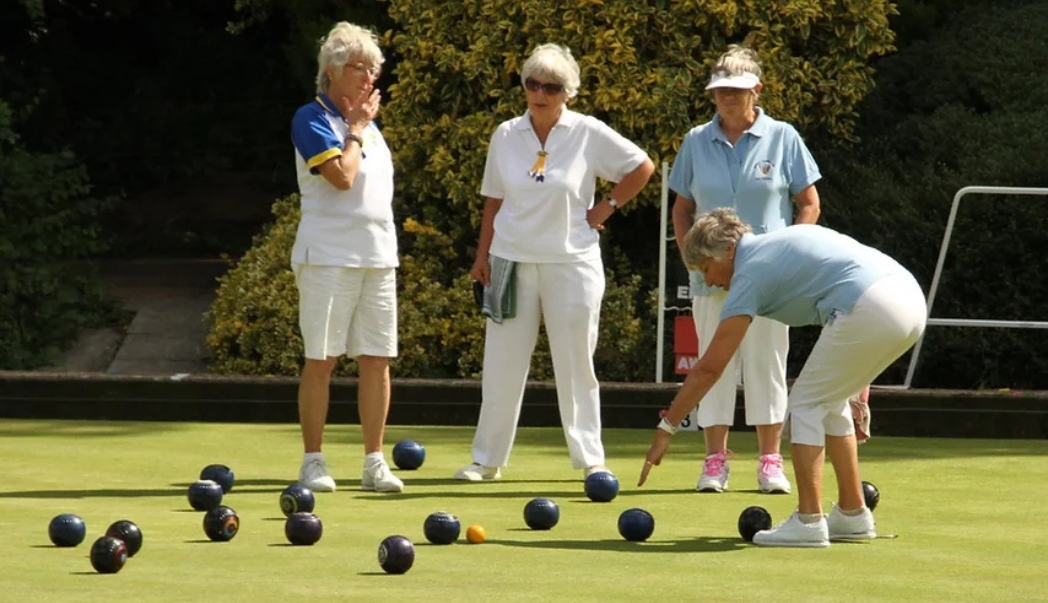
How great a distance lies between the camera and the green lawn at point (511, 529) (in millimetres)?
5160

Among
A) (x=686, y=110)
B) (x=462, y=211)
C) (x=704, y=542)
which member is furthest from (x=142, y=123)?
(x=704, y=542)

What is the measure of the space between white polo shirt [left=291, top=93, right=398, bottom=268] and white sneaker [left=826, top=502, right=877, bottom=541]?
2030 millimetres

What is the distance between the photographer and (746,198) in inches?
292

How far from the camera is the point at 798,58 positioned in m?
11.9

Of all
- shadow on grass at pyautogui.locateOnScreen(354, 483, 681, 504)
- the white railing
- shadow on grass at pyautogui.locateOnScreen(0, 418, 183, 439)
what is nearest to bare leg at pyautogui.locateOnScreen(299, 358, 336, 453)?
shadow on grass at pyautogui.locateOnScreen(354, 483, 681, 504)

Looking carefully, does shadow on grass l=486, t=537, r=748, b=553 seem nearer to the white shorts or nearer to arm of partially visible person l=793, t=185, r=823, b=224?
the white shorts

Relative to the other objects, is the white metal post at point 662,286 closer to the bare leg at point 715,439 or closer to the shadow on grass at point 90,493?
the bare leg at point 715,439

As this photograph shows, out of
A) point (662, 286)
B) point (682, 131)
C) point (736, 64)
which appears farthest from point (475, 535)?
point (682, 131)

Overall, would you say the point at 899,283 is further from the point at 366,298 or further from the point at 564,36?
the point at 564,36

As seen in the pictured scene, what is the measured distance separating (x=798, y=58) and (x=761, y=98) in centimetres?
36

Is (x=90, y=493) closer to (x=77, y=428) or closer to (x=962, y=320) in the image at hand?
(x=77, y=428)

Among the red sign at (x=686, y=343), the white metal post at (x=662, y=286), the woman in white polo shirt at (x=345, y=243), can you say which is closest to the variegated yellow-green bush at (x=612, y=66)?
the white metal post at (x=662, y=286)

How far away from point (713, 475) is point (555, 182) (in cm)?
120

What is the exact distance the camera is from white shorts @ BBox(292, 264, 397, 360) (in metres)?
7.34
